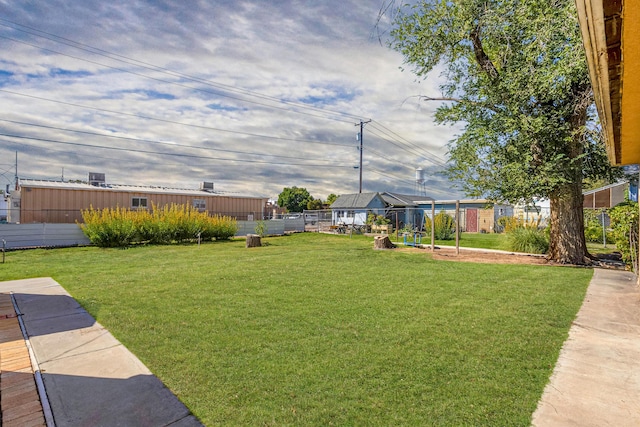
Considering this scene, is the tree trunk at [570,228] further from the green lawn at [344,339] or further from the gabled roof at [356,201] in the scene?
the gabled roof at [356,201]

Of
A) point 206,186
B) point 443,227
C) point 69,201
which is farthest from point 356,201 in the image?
point 69,201

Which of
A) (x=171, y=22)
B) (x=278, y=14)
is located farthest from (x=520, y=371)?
(x=171, y=22)

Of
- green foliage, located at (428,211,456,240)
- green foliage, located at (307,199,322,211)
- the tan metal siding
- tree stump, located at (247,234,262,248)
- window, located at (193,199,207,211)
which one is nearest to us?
tree stump, located at (247,234,262,248)

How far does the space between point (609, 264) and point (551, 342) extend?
8.08m

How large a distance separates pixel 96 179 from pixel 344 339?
81.8ft

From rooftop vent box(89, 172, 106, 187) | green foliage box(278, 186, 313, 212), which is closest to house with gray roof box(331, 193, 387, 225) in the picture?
Answer: rooftop vent box(89, 172, 106, 187)

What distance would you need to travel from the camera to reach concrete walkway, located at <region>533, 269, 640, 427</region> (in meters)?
2.32

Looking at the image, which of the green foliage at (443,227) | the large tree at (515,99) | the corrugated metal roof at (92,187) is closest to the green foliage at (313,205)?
the corrugated metal roof at (92,187)

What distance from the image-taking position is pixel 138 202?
2191 centimetres

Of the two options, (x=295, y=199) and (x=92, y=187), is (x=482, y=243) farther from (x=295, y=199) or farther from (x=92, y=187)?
(x=295, y=199)

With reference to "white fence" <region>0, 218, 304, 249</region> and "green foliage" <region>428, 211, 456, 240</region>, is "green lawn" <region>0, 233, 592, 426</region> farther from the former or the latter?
"green foliage" <region>428, 211, 456, 240</region>

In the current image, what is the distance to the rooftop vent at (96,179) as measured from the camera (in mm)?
22453

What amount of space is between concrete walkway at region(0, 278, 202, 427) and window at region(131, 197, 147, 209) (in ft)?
62.3

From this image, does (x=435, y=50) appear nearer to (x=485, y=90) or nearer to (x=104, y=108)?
(x=485, y=90)
